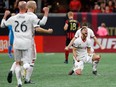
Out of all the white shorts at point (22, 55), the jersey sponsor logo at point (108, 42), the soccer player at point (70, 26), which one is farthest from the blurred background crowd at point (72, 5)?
the white shorts at point (22, 55)

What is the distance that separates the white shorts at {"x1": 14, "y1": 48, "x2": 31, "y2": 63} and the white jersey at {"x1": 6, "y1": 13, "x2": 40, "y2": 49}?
171 mm

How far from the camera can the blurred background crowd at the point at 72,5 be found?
1235 inches

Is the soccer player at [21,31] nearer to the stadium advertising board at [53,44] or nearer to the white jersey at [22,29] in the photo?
the white jersey at [22,29]

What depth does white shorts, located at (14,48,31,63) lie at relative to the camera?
14.3 metres

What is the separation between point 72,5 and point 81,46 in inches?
520

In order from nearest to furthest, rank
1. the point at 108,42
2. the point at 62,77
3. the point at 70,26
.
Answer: the point at 62,77 < the point at 70,26 < the point at 108,42

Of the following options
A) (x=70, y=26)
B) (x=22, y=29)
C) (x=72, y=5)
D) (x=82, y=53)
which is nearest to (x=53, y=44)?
(x=72, y=5)

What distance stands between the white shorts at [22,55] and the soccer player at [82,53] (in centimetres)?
370

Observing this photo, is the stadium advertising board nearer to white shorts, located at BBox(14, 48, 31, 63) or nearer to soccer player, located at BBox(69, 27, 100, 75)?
soccer player, located at BBox(69, 27, 100, 75)

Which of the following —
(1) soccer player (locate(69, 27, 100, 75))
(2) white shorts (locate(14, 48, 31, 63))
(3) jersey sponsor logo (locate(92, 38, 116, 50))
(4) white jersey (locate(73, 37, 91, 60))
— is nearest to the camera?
(2) white shorts (locate(14, 48, 31, 63))

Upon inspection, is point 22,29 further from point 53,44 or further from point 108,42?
point 108,42

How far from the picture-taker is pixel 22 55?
14.4 meters

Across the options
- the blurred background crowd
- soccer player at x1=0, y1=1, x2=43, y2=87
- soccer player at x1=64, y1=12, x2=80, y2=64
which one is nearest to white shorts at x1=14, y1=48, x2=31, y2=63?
soccer player at x1=0, y1=1, x2=43, y2=87

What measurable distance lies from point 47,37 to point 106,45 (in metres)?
3.02
